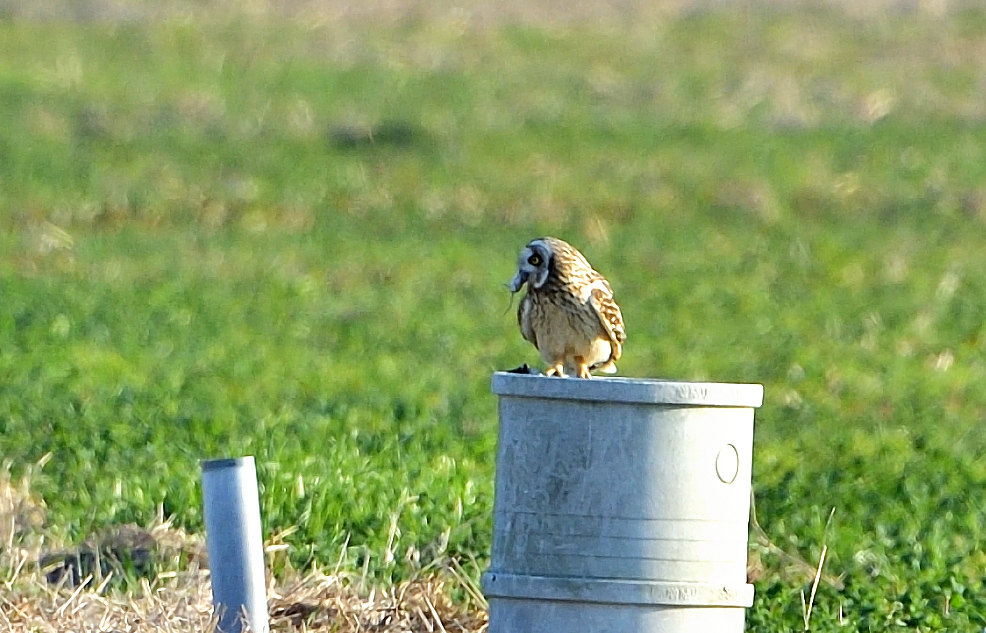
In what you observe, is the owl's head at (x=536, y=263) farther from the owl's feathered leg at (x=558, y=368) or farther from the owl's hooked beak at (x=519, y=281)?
the owl's feathered leg at (x=558, y=368)

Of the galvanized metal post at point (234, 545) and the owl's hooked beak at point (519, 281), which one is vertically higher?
the owl's hooked beak at point (519, 281)

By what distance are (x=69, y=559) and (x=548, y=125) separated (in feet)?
51.3

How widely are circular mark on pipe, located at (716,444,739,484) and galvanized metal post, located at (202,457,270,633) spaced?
1525 millimetres

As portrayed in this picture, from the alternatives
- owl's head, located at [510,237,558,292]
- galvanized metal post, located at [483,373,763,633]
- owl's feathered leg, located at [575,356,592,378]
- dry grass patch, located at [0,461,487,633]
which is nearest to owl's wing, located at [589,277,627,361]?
owl's feathered leg, located at [575,356,592,378]

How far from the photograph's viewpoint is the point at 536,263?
706cm

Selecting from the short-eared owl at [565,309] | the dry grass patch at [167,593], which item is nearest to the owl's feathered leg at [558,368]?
the short-eared owl at [565,309]

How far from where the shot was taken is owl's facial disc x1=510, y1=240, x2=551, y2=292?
701 cm

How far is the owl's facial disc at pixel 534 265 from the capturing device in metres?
7.01

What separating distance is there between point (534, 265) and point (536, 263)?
0.03 feet

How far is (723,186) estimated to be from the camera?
2034 cm

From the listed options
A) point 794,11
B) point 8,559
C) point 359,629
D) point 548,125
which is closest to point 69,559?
point 8,559

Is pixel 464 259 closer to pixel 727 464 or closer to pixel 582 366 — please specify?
pixel 582 366

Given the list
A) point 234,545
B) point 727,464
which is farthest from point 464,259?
point 727,464

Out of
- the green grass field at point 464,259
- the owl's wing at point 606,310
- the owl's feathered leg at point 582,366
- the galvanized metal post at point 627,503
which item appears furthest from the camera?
the green grass field at point 464,259
